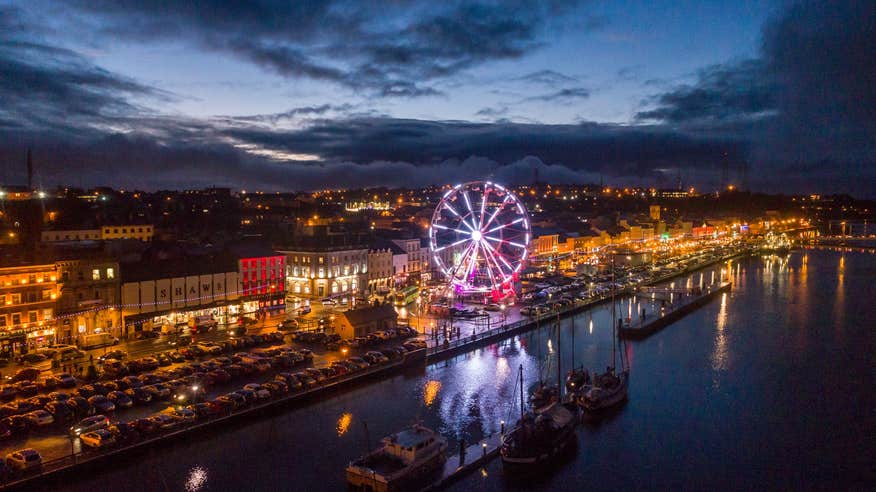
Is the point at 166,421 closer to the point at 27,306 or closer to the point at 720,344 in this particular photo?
the point at 27,306

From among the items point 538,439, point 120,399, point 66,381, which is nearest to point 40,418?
point 120,399

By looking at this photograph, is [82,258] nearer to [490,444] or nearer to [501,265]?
[490,444]

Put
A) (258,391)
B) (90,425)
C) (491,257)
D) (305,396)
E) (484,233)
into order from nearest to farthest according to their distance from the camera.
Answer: (90,425), (258,391), (305,396), (484,233), (491,257)

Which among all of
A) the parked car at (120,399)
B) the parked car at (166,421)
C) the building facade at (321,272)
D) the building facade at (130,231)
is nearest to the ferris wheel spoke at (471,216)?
the building facade at (321,272)

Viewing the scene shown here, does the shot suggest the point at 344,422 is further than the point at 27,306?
No

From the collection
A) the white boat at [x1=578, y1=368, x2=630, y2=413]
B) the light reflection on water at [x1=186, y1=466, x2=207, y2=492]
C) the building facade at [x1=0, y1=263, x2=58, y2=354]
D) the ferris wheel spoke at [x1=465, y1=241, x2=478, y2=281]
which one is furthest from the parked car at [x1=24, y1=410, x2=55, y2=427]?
the ferris wheel spoke at [x1=465, y1=241, x2=478, y2=281]

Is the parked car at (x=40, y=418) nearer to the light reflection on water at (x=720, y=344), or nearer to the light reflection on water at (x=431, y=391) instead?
the light reflection on water at (x=431, y=391)

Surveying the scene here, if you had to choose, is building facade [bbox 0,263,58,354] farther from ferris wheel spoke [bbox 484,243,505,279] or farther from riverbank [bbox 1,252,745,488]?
ferris wheel spoke [bbox 484,243,505,279]
